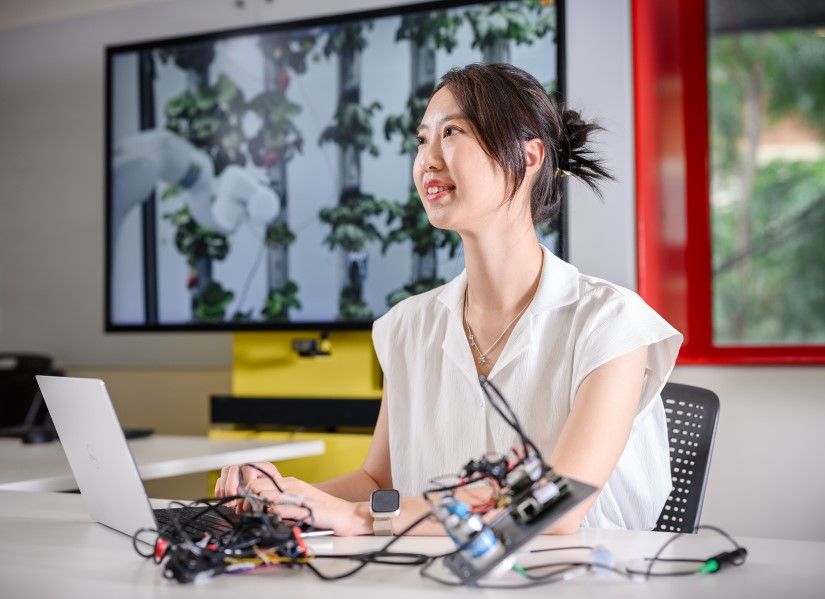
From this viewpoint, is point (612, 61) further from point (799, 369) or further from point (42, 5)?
point (42, 5)

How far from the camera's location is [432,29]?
9.50ft

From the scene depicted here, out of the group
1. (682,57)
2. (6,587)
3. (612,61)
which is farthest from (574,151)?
(682,57)

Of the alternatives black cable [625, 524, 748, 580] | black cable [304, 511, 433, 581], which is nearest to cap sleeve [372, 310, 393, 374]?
black cable [304, 511, 433, 581]

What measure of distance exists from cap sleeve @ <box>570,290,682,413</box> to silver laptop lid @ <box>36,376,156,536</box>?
0.71 metres

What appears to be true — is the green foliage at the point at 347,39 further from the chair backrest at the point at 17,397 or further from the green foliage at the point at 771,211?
the green foliage at the point at 771,211

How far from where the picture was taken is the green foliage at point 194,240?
10.4 feet

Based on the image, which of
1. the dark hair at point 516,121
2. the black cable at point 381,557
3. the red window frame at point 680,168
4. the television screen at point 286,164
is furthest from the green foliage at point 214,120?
the black cable at point 381,557

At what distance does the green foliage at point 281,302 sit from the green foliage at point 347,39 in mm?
781

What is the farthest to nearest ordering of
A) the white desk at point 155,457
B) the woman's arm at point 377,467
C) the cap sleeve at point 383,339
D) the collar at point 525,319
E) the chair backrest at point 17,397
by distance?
the chair backrest at point 17,397 → the white desk at point 155,457 → the cap sleeve at point 383,339 → the woman's arm at point 377,467 → the collar at point 525,319

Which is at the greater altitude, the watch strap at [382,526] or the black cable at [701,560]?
the black cable at [701,560]

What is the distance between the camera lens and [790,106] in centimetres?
591

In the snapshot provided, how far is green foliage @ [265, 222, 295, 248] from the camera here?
10.1 feet

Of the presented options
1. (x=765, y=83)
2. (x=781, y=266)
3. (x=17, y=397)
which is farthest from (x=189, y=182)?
(x=765, y=83)

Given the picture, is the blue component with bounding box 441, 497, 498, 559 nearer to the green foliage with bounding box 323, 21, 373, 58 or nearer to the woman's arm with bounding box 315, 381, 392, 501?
the woman's arm with bounding box 315, 381, 392, 501
